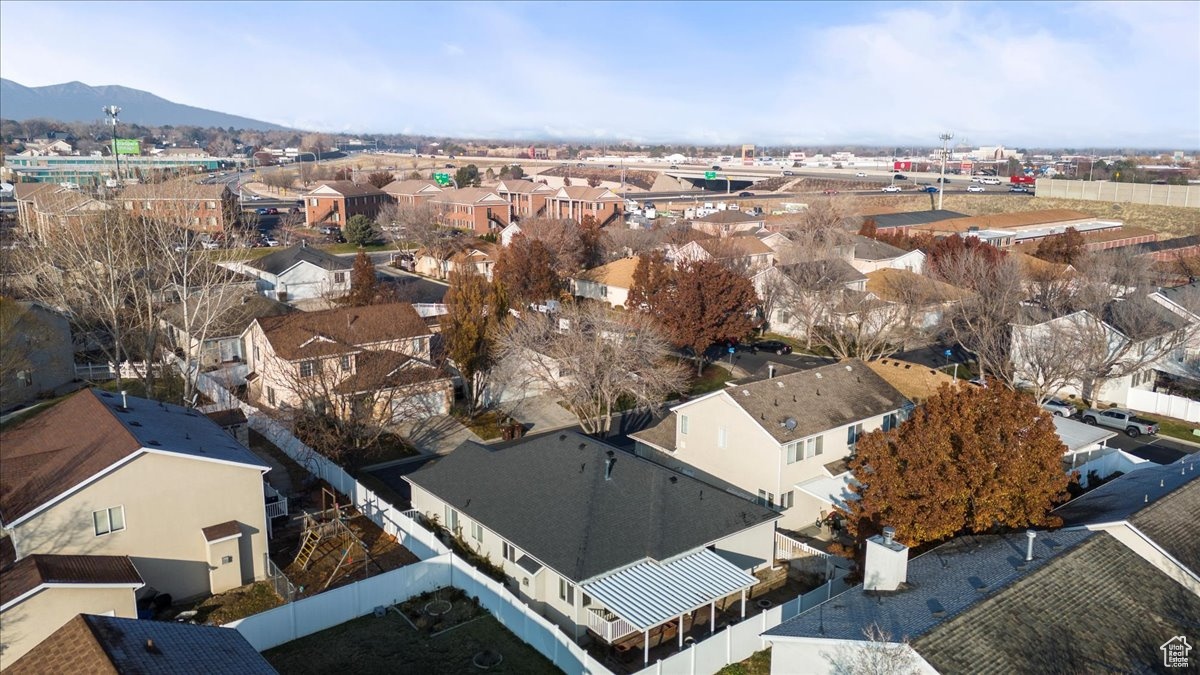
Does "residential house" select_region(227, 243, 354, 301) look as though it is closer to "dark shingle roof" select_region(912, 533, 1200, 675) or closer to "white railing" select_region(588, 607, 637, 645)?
"white railing" select_region(588, 607, 637, 645)

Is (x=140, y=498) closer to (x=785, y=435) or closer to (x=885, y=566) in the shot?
(x=885, y=566)

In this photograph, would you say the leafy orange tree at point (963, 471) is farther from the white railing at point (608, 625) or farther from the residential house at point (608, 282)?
the residential house at point (608, 282)

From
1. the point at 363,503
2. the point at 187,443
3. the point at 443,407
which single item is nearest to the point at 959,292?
the point at 443,407

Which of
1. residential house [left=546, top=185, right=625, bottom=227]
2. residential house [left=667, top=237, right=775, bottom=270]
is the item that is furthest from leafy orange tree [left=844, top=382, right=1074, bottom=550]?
residential house [left=546, top=185, right=625, bottom=227]

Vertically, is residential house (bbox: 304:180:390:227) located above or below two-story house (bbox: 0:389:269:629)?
above

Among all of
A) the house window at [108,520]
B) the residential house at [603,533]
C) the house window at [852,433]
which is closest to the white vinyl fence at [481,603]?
the residential house at [603,533]

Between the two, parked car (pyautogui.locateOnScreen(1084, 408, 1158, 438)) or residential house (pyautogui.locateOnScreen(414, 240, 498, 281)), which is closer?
parked car (pyautogui.locateOnScreen(1084, 408, 1158, 438))
